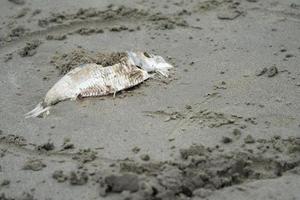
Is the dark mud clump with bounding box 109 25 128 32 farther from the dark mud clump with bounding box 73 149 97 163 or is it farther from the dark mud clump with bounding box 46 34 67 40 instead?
the dark mud clump with bounding box 73 149 97 163

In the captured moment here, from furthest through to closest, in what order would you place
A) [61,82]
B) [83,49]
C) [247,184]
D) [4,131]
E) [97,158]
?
[83,49], [61,82], [4,131], [97,158], [247,184]

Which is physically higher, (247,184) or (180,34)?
(180,34)

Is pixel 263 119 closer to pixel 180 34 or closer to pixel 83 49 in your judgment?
pixel 180 34

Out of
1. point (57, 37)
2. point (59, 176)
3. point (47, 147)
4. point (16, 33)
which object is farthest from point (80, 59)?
point (59, 176)

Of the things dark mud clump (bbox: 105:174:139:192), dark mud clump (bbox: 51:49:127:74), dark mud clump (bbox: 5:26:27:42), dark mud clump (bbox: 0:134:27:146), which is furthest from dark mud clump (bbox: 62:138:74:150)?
dark mud clump (bbox: 5:26:27:42)

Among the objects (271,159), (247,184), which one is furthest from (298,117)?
(247,184)

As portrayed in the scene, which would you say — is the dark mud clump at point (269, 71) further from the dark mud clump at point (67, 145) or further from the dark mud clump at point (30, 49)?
the dark mud clump at point (30, 49)

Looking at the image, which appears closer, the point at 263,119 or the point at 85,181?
the point at 85,181
